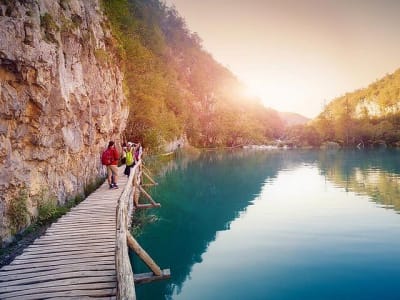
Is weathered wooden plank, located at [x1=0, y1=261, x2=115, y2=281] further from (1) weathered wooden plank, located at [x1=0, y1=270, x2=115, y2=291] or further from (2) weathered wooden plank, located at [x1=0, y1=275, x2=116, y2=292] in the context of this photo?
(2) weathered wooden plank, located at [x1=0, y1=275, x2=116, y2=292]

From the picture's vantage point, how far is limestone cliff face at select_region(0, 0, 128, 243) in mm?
10047

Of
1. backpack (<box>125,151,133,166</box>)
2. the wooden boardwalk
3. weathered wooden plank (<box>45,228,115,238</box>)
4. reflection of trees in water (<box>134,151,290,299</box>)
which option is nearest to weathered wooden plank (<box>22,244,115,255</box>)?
the wooden boardwalk

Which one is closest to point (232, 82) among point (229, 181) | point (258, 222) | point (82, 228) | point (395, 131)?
point (395, 131)

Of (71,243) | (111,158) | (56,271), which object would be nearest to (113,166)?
(111,158)

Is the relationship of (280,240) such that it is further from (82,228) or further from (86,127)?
(86,127)

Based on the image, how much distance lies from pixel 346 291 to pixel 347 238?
20.3 feet

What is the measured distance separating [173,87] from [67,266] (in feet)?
184

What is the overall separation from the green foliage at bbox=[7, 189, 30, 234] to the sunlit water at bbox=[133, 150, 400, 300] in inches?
184

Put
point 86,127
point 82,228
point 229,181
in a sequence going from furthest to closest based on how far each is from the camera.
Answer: point 229,181, point 86,127, point 82,228

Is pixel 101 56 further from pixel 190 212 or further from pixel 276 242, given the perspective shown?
pixel 276 242

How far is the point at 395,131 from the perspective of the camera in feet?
360

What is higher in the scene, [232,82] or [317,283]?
[232,82]

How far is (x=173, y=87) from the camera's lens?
6166cm

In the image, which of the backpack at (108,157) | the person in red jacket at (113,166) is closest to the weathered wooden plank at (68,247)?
the person in red jacket at (113,166)
